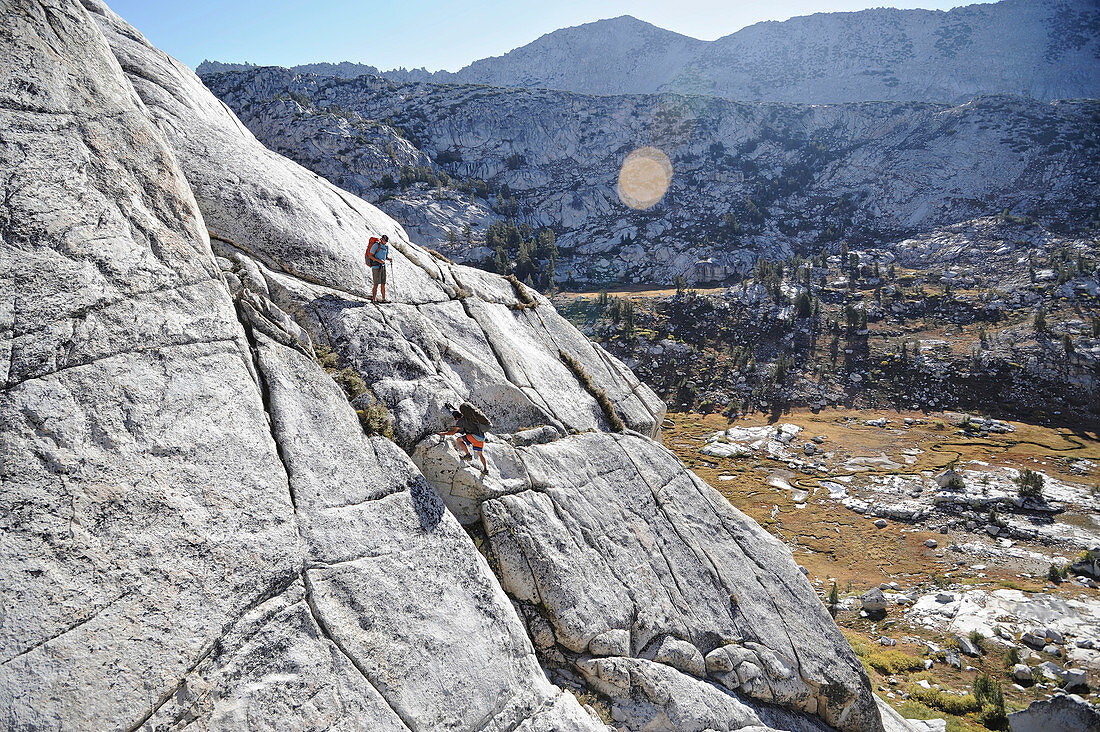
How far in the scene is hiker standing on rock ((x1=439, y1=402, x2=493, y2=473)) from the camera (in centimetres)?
1087

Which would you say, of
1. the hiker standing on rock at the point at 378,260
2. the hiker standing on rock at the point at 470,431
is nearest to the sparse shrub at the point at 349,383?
the hiker standing on rock at the point at 470,431

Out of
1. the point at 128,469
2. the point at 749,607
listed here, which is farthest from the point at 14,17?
the point at 749,607

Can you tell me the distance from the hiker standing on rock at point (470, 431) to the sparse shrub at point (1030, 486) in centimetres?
3760

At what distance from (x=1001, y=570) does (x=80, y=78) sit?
128 feet

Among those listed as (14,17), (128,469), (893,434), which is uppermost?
(14,17)

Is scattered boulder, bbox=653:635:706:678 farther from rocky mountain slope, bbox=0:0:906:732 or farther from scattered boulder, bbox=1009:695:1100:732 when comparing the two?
scattered boulder, bbox=1009:695:1100:732

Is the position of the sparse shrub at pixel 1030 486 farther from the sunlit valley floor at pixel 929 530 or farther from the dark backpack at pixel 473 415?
the dark backpack at pixel 473 415

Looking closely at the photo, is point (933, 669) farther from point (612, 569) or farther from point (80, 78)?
point (80, 78)

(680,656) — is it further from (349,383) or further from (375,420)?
(349,383)

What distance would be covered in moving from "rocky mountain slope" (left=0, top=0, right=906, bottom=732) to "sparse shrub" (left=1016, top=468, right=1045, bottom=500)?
27897 mm

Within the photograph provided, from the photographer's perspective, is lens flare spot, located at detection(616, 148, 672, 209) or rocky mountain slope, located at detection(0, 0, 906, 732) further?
lens flare spot, located at detection(616, 148, 672, 209)

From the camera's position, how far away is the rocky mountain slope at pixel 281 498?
6.38 m

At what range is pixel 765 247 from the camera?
9550 centimetres

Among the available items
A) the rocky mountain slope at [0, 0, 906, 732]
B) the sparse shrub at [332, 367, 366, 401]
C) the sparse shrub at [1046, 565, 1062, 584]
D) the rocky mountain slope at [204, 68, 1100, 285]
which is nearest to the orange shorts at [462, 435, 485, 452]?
the rocky mountain slope at [0, 0, 906, 732]
